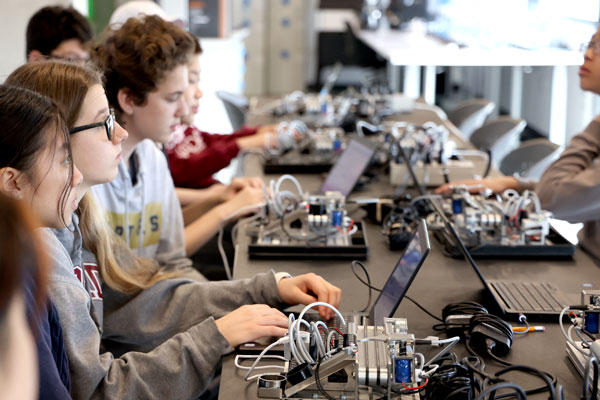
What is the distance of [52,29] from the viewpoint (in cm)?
306

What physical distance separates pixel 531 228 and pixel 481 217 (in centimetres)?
13

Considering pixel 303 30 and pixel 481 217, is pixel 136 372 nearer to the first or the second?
pixel 481 217

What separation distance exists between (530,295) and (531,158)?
1.91 metres

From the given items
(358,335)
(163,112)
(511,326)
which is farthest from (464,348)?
(163,112)

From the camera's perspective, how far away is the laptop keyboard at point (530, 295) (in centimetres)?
166

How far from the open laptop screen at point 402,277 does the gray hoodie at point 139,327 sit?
259 mm

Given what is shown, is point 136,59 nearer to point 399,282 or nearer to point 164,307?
point 164,307

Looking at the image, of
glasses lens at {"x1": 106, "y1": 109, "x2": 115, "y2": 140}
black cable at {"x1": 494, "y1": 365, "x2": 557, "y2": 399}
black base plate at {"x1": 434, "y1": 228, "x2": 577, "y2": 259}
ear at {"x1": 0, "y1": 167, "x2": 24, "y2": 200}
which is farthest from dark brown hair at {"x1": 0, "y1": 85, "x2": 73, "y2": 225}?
black base plate at {"x1": 434, "y1": 228, "x2": 577, "y2": 259}

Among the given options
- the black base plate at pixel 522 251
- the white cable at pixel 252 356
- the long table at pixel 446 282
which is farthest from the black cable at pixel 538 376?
the black base plate at pixel 522 251

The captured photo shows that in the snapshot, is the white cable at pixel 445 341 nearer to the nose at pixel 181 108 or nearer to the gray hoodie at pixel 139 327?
the gray hoodie at pixel 139 327

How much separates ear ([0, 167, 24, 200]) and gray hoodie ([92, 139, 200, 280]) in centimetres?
86

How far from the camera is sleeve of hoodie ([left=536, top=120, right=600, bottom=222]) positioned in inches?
92.2

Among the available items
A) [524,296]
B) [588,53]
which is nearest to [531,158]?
[588,53]

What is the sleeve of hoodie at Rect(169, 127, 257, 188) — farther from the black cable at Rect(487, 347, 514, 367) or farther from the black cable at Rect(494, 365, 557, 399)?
the black cable at Rect(494, 365, 557, 399)
